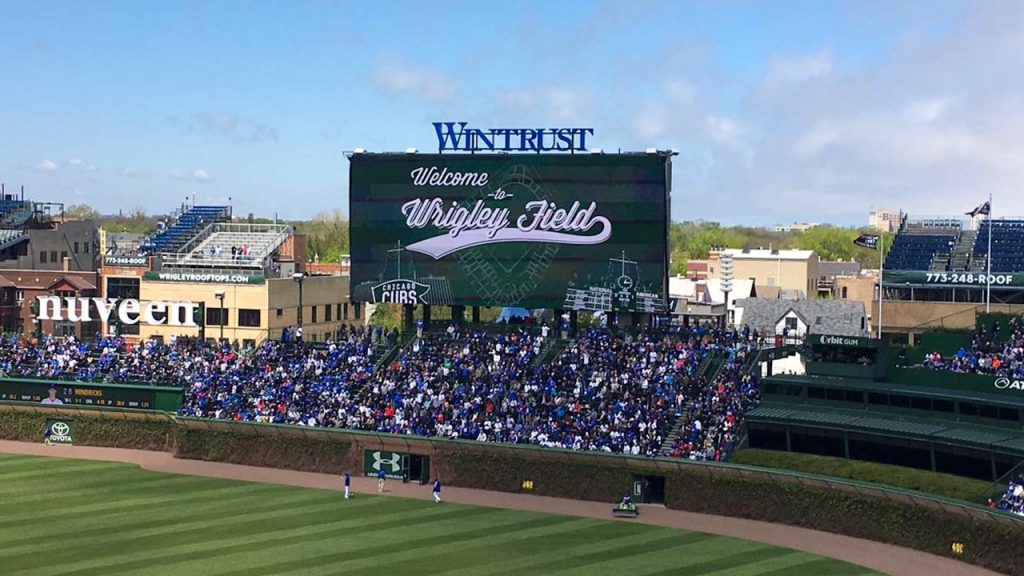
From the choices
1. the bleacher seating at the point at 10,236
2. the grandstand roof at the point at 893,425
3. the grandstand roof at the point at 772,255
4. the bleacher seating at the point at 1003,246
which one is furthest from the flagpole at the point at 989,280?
the bleacher seating at the point at 10,236

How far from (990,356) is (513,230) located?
22.4 m

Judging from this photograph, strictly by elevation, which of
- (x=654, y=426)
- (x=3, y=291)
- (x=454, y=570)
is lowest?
(x=454, y=570)

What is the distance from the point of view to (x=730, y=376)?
5469 cm

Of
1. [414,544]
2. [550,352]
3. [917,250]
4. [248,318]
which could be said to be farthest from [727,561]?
[248,318]

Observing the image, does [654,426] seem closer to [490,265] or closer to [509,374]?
[509,374]

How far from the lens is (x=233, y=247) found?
8144cm

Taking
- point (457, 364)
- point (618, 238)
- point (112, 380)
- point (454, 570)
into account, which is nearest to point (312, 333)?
point (112, 380)

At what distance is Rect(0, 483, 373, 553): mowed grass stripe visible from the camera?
42.0 meters

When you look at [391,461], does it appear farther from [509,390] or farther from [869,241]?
[869,241]

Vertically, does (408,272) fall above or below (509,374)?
above

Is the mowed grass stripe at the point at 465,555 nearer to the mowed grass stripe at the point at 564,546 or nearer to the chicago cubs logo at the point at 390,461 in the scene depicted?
the mowed grass stripe at the point at 564,546

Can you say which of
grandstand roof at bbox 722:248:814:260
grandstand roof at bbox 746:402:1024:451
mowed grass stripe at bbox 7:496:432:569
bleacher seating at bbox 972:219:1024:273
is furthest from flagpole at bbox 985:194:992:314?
grandstand roof at bbox 722:248:814:260

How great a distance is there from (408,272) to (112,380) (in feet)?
56.9

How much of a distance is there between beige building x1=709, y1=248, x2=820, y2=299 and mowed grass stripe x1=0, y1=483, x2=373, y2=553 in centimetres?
6786
